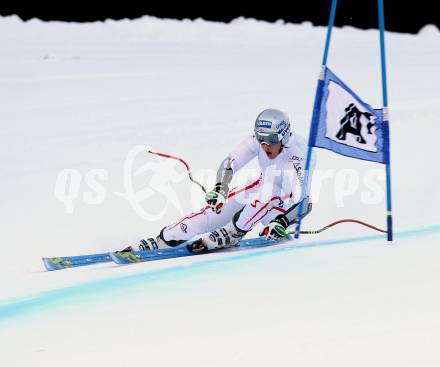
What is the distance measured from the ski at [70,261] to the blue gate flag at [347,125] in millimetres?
1944

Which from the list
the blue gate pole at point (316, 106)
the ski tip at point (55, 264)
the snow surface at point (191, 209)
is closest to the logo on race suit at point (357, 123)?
the blue gate pole at point (316, 106)

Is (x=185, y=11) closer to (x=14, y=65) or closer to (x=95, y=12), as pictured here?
(x=95, y=12)

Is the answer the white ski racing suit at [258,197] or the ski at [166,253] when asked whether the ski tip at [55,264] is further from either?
the white ski racing suit at [258,197]

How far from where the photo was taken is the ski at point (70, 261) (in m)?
6.94

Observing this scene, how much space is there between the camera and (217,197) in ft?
23.7

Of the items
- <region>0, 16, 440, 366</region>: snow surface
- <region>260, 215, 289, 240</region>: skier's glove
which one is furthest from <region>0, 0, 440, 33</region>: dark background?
<region>260, 215, 289, 240</region>: skier's glove

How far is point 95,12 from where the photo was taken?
74.9 ft

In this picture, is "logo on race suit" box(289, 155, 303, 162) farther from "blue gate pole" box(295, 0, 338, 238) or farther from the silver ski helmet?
the silver ski helmet

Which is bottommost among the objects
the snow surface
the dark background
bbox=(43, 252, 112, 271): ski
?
bbox=(43, 252, 112, 271): ski

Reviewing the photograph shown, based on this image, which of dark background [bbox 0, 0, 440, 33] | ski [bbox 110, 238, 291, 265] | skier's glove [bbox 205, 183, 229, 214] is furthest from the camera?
dark background [bbox 0, 0, 440, 33]

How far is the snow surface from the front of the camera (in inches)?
179

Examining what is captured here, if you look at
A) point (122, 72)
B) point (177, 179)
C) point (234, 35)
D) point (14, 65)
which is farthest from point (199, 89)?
point (234, 35)

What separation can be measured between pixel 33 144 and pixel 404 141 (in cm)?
511

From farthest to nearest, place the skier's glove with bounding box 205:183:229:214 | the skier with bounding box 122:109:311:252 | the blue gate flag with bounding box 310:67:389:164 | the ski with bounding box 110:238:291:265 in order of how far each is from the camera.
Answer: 1. the skier's glove with bounding box 205:183:229:214
2. the skier with bounding box 122:109:311:252
3. the ski with bounding box 110:238:291:265
4. the blue gate flag with bounding box 310:67:389:164
